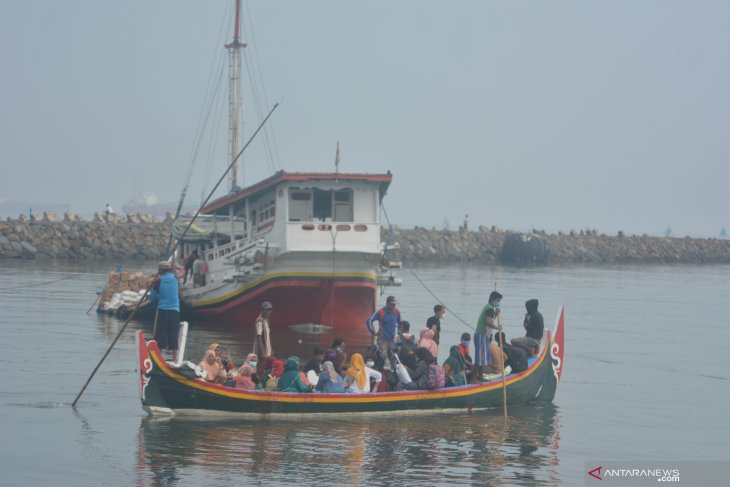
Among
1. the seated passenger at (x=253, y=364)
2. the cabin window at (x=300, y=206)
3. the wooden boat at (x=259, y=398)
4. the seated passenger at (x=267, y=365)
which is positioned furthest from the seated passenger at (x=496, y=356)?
the cabin window at (x=300, y=206)

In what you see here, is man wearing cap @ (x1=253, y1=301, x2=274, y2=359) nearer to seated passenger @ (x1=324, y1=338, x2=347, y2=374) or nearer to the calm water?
seated passenger @ (x1=324, y1=338, x2=347, y2=374)

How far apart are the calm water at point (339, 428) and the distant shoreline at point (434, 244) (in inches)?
1314

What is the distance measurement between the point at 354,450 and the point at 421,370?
2.89m

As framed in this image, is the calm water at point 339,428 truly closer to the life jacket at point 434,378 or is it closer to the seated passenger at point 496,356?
the life jacket at point 434,378

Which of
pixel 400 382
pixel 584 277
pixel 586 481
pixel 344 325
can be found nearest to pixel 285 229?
pixel 344 325

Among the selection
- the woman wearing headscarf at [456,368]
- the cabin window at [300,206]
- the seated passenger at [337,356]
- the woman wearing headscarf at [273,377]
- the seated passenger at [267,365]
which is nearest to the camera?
the woman wearing headscarf at [273,377]

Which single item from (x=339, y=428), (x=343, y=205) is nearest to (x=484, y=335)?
(x=339, y=428)

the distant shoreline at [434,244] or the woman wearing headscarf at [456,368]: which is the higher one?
the distant shoreline at [434,244]

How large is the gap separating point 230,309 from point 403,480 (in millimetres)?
19284

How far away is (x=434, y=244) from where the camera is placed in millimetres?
88188

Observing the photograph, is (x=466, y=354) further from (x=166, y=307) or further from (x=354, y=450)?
(x=166, y=307)

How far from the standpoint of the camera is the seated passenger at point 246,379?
19.4 meters

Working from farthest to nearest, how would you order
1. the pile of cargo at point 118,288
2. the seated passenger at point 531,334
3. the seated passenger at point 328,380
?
1. the pile of cargo at point 118,288
2. the seated passenger at point 531,334
3. the seated passenger at point 328,380

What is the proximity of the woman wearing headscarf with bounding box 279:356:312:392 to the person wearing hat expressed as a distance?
2065 mm
